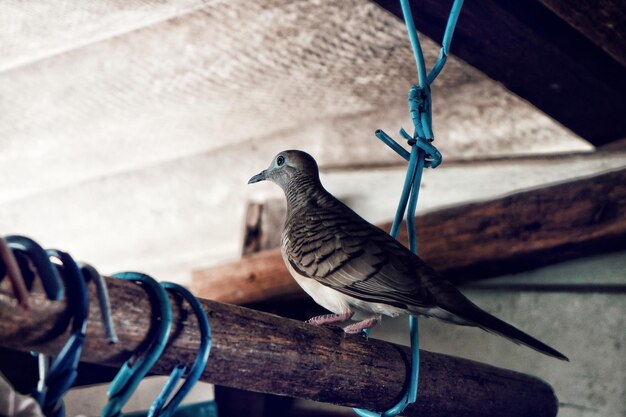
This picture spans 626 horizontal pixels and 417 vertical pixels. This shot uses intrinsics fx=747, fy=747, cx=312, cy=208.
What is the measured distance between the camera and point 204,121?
2.58m

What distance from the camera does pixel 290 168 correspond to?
1931mm

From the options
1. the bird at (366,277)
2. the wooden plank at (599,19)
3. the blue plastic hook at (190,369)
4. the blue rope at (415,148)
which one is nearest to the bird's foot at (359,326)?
the bird at (366,277)

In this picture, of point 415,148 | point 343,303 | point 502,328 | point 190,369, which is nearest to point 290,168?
point 343,303

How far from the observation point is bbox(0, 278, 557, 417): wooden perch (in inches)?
36.1

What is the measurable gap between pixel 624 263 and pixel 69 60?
5.32ft

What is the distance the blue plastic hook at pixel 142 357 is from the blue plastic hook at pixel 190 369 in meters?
0.02

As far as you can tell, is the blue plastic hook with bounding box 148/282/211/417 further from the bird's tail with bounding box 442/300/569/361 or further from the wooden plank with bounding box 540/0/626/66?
the wooden plank with bounding box 540/0/626/66

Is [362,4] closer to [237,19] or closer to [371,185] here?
[237,19]

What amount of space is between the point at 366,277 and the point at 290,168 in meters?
0.57

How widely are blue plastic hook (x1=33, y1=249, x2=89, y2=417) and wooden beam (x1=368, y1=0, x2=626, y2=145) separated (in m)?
0.97

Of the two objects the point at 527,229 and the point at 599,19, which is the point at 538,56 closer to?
the point at 599,19

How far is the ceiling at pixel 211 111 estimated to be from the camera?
6.49ft

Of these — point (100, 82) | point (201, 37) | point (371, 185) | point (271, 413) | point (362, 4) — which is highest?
point (362, 4)

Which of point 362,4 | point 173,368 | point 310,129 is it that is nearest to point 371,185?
point 310,129
